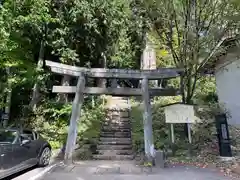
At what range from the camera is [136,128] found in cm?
1043

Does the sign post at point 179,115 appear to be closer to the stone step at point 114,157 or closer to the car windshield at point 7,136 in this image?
the stone step at point 114,157

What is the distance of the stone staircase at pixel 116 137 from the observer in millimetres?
8281

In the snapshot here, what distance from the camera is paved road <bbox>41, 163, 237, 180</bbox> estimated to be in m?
5.82

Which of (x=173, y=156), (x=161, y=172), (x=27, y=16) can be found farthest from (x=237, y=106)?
(x=27, y=16)

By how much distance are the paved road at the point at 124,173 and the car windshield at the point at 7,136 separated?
1256 millimetres

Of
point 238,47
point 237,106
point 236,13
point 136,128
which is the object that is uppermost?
point 236,13

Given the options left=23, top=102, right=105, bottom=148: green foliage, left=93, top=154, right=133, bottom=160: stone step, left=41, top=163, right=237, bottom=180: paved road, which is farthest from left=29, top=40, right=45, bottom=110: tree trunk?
left=41, top=163, right=237, bottom=180: paved road

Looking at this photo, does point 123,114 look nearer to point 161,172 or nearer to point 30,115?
point 30,115

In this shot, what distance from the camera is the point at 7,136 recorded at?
6195 mm

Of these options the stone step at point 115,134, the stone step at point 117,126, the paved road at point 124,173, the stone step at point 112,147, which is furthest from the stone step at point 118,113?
the paved road at point 124,173

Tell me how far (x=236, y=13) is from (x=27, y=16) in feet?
24.1

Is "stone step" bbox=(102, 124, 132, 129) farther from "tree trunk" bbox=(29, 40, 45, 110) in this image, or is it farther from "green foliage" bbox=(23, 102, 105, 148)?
"tree trunk" bbox=(29, 40, 45, 110)

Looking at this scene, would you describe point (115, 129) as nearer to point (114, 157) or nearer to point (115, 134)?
point (115, 134)

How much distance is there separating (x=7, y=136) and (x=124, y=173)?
3171 mm
